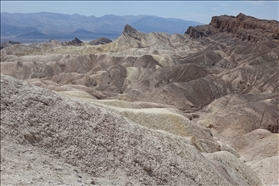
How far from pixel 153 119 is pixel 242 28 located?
138961 mm

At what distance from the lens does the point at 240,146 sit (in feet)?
139

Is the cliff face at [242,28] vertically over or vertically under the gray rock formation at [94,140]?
over

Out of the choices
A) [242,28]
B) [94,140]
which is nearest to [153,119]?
[94,140]

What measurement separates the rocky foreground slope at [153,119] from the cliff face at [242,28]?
2135 centimetres

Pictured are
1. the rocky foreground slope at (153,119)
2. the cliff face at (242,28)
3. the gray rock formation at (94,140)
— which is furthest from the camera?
the cliff face at (242,28)

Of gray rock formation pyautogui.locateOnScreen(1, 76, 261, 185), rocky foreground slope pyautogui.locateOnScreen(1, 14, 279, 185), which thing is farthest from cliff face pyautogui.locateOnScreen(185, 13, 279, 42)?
gray rock formation pyautogui.locateOnScreen(1, 76, 261, 185)

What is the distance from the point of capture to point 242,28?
522ft

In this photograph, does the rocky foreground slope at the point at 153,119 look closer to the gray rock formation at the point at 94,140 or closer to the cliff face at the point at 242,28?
the gray rock formation at the point at 94,140

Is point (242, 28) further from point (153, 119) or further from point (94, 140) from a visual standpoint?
point (94, 140)

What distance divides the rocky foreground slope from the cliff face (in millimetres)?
21348

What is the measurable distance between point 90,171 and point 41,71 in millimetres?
100438

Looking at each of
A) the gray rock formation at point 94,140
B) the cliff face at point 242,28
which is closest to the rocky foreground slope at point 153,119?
the gray rock formation at point 94,140

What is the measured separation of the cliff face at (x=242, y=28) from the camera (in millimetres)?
142250

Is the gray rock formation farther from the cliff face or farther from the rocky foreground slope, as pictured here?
the cliff face
